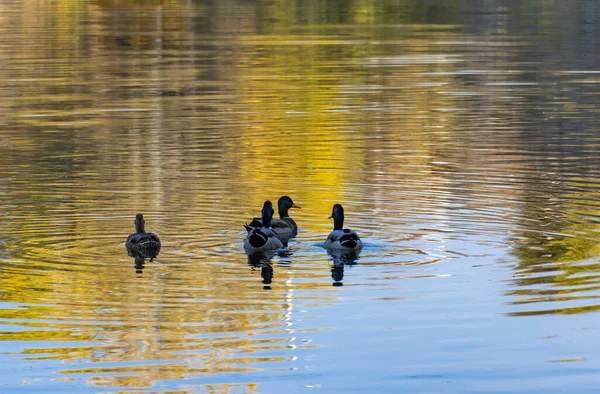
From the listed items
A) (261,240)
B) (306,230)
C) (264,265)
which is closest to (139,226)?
(261,240)

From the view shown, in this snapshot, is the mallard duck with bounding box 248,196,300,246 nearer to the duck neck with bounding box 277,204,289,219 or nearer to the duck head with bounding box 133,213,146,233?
the duck neck with bounding box 277,204,289,219

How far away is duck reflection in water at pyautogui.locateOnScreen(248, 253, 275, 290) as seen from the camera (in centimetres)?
1883

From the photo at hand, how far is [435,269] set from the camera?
19141 mm

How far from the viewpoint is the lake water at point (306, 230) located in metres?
14.6

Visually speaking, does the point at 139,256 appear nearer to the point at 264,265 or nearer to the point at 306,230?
the point at 264,265

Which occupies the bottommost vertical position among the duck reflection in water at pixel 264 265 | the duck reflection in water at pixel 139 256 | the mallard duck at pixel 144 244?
the duck reflection in water at pixel 264 265

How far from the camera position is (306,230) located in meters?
23.5

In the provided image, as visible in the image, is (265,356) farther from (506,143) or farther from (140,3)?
(140,3)

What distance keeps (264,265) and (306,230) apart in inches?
138

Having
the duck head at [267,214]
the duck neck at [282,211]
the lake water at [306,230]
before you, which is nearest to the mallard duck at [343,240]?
the lake water at [306,230]

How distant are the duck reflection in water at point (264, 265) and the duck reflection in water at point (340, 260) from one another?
0.84 metres

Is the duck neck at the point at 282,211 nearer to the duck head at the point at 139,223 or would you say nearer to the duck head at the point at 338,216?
the duck head at the point at 338,216

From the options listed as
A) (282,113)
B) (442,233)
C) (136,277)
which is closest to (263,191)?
(442,233)

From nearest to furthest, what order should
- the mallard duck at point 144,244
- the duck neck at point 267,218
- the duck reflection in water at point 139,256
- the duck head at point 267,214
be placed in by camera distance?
the duck reflection in water at point 139,256 < the mallard duck at point 144,244 < the duck neck at point 267,218 < the duck head at point 267,214
